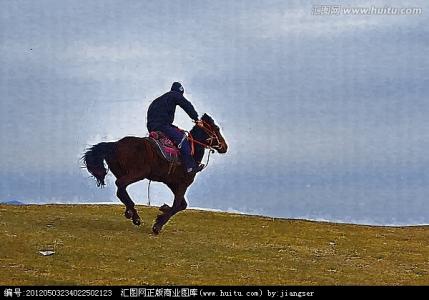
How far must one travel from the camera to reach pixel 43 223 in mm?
26516

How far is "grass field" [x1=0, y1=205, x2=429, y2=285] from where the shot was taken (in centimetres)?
2042

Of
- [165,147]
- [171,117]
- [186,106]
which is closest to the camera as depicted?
[165,147]

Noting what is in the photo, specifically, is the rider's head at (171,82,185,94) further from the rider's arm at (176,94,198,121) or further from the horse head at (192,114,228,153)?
the horse head at (192,114,228,153)

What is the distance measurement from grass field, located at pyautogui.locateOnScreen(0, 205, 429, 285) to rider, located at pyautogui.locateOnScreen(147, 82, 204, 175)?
9.77ft

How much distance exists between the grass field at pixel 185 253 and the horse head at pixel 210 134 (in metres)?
3.34

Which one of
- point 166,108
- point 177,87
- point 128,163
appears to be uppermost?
point 177,87

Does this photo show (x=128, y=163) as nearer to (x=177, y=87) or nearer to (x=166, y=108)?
(x=166, y=108)

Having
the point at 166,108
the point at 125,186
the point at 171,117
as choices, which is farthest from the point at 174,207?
the point at 166,108

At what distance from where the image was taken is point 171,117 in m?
24.5

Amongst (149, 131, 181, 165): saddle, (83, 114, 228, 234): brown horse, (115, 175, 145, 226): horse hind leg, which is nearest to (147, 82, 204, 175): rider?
(149, 131, 181, 165): saddle

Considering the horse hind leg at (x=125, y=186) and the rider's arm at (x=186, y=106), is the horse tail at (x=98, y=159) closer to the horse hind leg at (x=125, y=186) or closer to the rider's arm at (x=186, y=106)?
the horse hind leg at (x=125, y=186)

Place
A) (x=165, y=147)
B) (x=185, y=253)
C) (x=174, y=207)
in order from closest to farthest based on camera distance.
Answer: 1. (x=185, y=253)
2. (x=165, y=147)
3. (x=174, y=207)

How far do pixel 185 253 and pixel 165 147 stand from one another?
3.44 meters

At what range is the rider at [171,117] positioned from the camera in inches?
955
